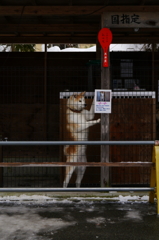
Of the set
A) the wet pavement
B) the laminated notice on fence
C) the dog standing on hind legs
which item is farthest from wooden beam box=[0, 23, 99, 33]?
the wet pavement

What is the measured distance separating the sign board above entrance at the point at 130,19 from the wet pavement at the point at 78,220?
3.01 m

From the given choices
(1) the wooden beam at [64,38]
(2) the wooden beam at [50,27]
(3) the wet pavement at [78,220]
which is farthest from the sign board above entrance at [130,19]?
(1) the wooden beam at [64,38]

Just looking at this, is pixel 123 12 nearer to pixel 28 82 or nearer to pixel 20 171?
pixel 20 171

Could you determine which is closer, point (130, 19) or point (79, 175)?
point (130, 19)

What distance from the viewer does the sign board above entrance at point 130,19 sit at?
6.49 metres

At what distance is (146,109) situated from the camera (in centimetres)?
690

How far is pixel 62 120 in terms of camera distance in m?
6.95

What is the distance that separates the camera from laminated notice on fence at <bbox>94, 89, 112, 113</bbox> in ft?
21.2

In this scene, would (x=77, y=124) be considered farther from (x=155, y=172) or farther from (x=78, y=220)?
(x=78, y=220)

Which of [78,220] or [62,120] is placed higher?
[62,120]

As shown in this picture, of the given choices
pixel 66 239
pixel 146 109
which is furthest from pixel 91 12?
pixel 66 239

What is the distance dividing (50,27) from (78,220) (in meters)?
5.63

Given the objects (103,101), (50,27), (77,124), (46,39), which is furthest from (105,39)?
(46,39)

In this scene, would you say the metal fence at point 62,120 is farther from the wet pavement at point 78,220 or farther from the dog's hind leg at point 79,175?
the wet pavement at point 78,220
